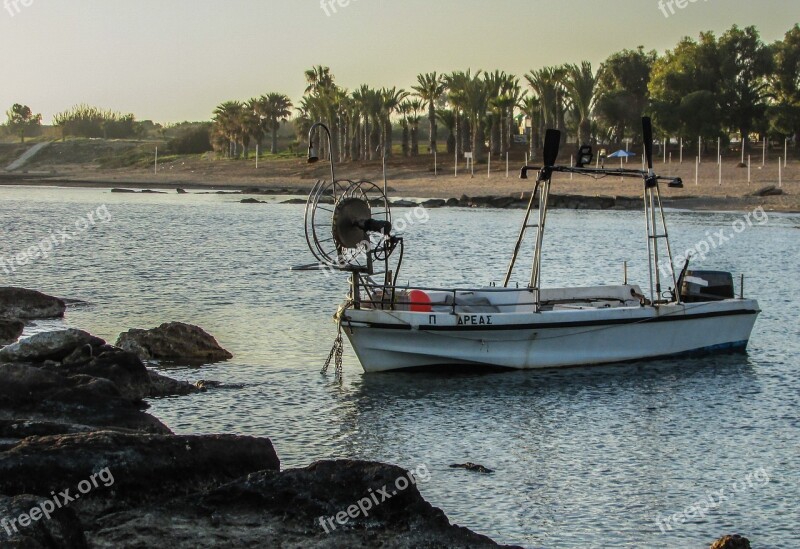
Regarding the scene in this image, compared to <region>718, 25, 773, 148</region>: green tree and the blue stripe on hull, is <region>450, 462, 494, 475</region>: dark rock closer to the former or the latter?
the blue stripe on hull

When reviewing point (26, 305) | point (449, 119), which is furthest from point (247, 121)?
point (26, 305)

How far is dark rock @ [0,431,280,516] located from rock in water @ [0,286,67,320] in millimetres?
16112

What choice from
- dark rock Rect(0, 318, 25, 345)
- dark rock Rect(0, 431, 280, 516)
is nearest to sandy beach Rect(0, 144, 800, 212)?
dark rock Rect(0, 318, 25, 345)

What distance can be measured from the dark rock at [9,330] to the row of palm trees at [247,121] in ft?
410

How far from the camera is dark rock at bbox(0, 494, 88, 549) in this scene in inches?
343

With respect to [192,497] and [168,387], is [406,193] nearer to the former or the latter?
[168,387]

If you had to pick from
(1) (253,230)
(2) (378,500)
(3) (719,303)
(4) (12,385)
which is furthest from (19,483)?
(1) (253,230)

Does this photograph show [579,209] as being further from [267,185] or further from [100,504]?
[100,504]

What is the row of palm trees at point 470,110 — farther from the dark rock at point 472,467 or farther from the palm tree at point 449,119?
the dark rock at point 472,467

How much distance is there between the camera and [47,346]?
18.1m

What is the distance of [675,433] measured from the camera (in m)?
17.1

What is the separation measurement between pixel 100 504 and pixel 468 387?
10451 millimetres

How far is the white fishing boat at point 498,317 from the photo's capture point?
19.7 meters

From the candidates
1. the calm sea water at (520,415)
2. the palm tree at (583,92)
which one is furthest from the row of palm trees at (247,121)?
the calm sea water at (520,415)
